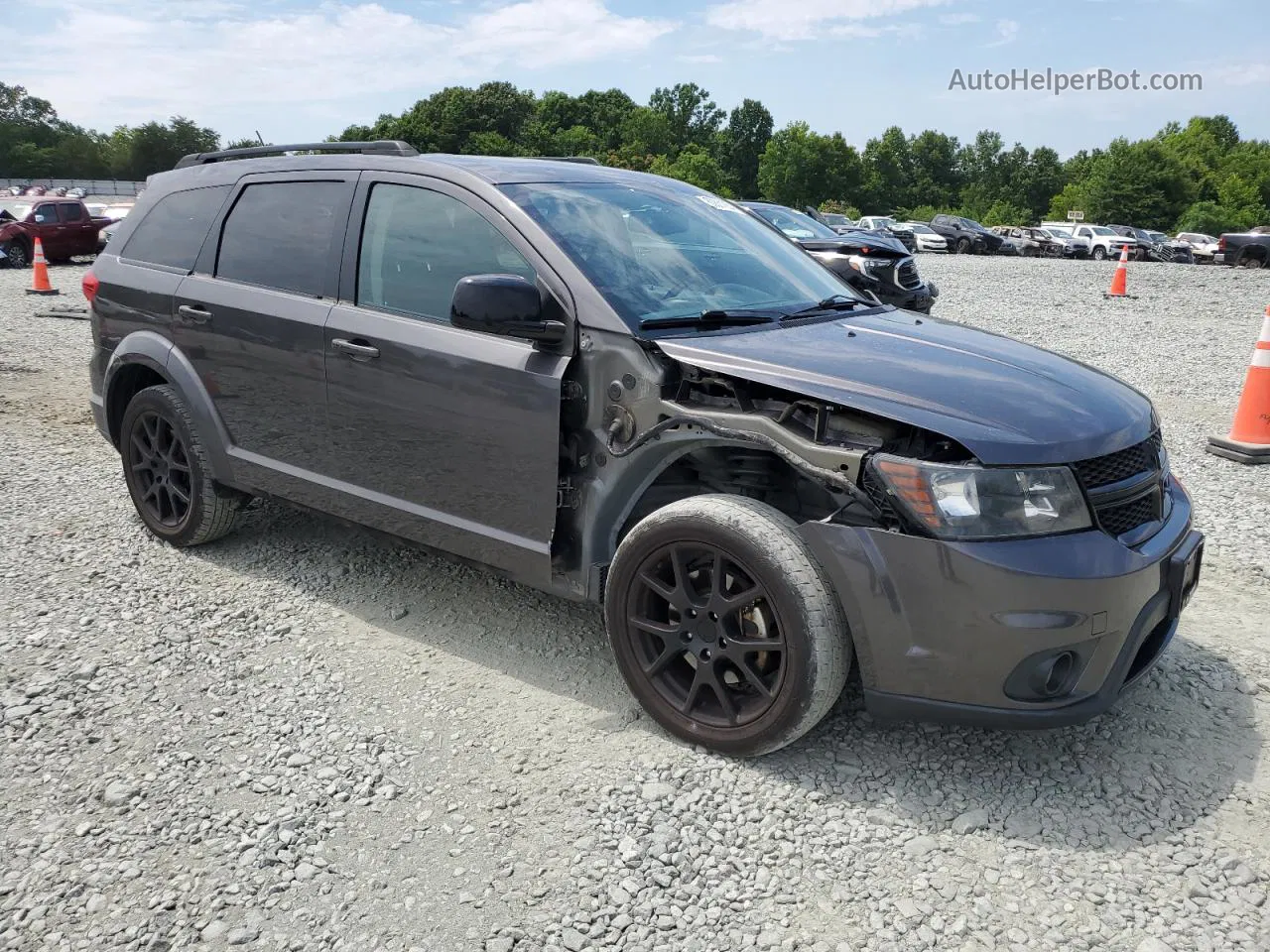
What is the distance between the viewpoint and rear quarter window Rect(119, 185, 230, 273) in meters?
4.61

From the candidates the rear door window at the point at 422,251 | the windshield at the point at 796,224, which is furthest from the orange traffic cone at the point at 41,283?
the rear door window at the point at 422,251

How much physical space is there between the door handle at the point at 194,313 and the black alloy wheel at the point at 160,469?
0.52 meters

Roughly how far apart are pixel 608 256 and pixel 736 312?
482 mm

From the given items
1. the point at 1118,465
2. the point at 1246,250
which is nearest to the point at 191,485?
the point at 1118,465

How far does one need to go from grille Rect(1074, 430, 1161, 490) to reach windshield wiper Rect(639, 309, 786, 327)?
117cm

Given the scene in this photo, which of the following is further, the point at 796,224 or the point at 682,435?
the point at 796,224

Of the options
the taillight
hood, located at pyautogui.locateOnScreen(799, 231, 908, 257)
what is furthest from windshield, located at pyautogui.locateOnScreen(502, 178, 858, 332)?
hood, located at pyautogui.locateOnScreen(799, 231, 908, 257)

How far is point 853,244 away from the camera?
12641mm

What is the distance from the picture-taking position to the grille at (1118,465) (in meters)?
2.83

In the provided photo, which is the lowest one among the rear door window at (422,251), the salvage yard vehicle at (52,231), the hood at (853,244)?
the salvage yard vehicle at (52,231)

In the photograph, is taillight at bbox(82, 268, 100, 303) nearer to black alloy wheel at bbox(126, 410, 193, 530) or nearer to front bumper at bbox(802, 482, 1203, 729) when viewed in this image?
black alloy wheel at bbox(126, 410, 193, 530)

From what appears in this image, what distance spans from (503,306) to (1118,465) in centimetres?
190

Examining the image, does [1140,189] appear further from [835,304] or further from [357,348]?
[357,348]

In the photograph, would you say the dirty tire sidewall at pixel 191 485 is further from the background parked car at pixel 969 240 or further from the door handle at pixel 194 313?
the background parked car at pixel 969 240
